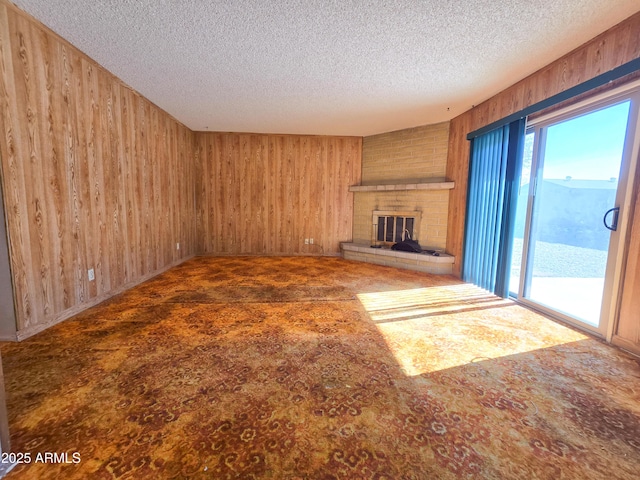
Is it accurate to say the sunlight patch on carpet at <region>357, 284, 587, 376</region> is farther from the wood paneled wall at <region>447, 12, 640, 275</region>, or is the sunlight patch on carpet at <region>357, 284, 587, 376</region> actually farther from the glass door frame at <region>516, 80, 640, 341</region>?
the wood paneled wall at <region>447, 12, 640, 275</region>

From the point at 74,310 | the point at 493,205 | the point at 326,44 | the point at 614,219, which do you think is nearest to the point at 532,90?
the point at 493,205

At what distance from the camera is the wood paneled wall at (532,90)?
198 centimetres

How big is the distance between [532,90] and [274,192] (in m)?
4.19

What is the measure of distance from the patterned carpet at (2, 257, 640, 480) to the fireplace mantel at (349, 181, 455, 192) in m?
2.30

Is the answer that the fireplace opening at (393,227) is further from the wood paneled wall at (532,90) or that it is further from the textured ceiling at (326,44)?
the textured ceiling at (326,44)

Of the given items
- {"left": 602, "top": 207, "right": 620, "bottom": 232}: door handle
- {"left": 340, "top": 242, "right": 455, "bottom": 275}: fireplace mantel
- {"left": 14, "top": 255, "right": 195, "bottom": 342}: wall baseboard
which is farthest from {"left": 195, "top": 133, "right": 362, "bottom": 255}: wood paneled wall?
{"left": 602, "top": 207, "right": 620, "bottom": 232}: door handle

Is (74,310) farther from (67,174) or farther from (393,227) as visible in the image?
(393,227)

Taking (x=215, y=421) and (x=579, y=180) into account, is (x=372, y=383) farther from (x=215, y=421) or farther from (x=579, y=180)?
(x=579, y=180)

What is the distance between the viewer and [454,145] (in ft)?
13.7

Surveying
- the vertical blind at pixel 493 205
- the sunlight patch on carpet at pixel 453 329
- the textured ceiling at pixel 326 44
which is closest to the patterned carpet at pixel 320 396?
the sunlight patch on carpet at pixel 453 329

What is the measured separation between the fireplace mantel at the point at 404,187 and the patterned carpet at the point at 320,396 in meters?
2.30

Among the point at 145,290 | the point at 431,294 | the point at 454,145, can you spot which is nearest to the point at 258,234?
the point at 145,290

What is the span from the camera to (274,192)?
544 centimetres

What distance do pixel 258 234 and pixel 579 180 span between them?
484 cm
